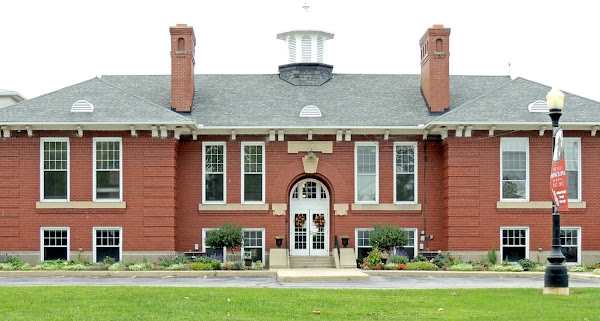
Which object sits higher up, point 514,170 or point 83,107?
point 83,107

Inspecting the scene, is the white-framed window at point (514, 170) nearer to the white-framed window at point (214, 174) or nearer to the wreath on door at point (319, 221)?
the wreath on door at point (319, 221)

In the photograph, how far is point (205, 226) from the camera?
2961 cm

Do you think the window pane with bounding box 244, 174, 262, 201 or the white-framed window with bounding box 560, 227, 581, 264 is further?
the window pane with bounding box 244, 174, 262, 201

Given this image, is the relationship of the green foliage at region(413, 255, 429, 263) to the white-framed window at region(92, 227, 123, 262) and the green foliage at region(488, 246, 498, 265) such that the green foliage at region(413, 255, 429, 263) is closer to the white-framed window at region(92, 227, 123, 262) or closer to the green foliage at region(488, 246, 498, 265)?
the green foliage at region(488, 246, 498, 265)

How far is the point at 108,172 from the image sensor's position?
94.4ft

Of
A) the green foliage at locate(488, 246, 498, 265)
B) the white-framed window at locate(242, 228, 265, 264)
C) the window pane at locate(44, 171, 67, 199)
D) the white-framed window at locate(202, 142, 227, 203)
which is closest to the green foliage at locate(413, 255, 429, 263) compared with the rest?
the green foliage at locate(488, 246, 498, 265)

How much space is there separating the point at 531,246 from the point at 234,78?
44.6 ft

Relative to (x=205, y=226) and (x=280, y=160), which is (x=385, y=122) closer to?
(x=280, y=160)

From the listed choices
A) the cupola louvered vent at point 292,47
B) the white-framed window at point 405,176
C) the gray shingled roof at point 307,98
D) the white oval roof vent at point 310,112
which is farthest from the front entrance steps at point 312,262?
the cupola louvered vent at point 292,47

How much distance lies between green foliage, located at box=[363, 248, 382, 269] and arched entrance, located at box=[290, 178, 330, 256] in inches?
104

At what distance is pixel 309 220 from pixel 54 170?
367 inches

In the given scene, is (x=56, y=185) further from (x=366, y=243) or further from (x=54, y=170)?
(x=366, y=243)

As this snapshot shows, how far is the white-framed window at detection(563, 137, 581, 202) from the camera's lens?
29164mm

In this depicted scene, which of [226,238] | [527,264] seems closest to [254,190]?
[226,238]
